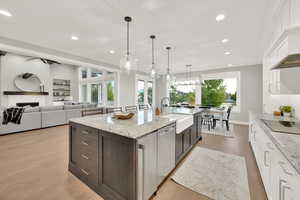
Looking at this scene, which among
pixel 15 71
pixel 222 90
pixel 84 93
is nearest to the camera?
pixel 222 90

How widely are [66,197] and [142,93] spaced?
6.16 metres

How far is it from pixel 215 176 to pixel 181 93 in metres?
6.16

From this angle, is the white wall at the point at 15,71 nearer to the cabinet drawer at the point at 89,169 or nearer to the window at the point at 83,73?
the window at the point at 83,73

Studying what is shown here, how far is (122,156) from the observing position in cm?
132

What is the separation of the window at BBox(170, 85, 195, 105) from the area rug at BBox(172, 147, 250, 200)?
193 inches

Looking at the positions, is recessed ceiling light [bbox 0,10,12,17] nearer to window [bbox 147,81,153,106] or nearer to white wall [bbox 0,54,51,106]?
white wall [bbox 0,54,51,106]

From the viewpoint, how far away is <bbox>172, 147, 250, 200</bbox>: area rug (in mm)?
1669

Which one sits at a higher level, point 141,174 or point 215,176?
point 141,174

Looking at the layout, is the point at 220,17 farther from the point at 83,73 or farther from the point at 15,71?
the point at 83,73

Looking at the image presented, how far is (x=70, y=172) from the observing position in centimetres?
205

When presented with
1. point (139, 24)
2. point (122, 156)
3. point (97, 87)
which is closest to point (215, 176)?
point (122, 156)

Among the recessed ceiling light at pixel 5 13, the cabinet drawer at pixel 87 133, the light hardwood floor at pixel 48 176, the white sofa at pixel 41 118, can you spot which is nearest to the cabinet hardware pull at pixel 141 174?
the light hardwood floor at pixel 48 176

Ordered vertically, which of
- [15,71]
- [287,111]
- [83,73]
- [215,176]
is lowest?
[215,176]

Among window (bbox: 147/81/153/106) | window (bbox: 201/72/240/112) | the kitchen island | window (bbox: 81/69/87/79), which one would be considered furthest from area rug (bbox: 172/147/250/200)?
window (bbox: 81/69/87/79)
